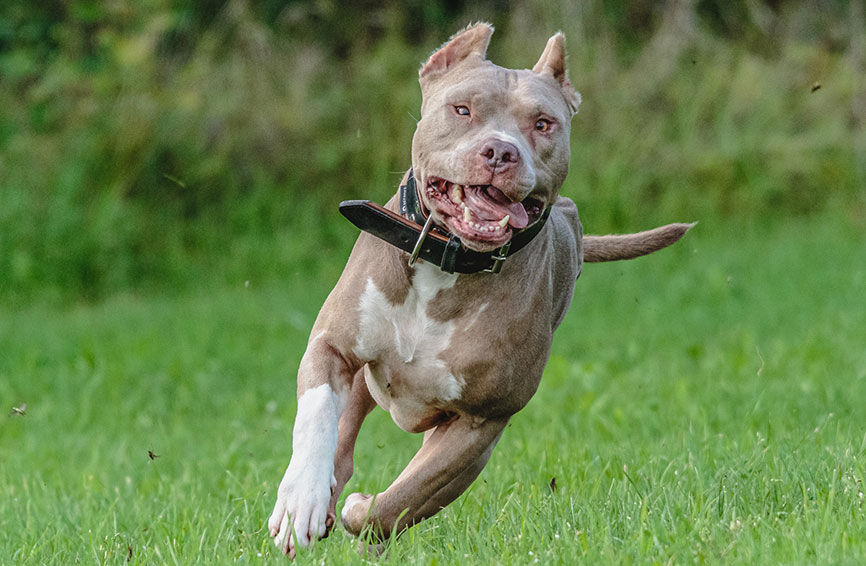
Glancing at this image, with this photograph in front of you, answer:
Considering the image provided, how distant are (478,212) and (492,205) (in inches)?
1.8

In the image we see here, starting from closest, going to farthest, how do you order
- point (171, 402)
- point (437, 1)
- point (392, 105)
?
point (171, 402), point (392, 105), point (437, 1)

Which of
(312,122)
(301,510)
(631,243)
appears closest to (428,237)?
(301,510)

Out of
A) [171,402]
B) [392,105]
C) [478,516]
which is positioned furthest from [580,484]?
[392,105]

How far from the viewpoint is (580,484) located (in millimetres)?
4621

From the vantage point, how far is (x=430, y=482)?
3.97m

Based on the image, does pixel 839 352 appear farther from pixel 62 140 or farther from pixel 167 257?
pixel 62 140

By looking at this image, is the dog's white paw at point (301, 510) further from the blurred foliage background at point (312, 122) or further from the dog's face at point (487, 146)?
the blurred foliage background at point (312, 122)

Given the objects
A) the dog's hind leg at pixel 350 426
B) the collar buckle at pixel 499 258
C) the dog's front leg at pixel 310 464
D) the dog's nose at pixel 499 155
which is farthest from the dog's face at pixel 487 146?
the dog's hind leg at pixel 350 426

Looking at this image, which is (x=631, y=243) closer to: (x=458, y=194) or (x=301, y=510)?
(x=458, y=194)

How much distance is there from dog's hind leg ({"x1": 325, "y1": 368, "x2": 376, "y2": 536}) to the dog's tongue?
80 centimetres

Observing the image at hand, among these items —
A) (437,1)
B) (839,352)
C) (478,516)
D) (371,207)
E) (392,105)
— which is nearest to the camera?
(371,207)

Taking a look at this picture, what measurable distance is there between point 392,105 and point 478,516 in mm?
9294

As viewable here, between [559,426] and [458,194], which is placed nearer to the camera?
[458,194]

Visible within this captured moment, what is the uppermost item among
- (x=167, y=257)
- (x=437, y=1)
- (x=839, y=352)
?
(x=437, y=1)
